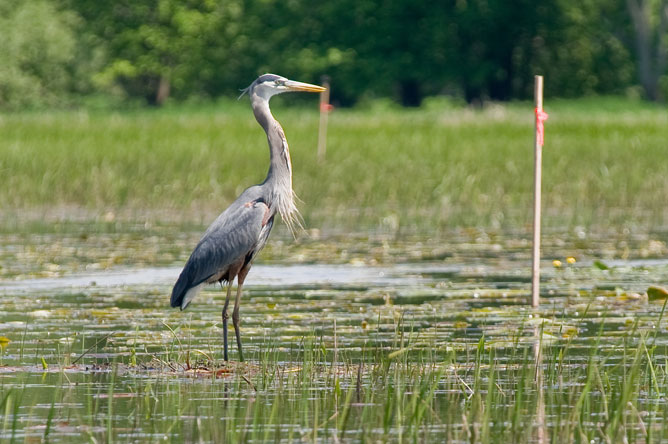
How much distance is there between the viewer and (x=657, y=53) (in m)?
61.8

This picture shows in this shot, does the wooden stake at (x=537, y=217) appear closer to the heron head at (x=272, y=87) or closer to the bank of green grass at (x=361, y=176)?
the heron head at (x=272, y=87)

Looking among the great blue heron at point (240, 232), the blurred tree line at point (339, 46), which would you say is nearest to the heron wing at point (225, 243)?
the great blue heron at point (240, 232)

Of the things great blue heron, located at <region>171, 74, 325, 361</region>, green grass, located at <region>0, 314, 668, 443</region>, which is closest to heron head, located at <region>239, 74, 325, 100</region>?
great blue heron, located at <region>171, 74, 325, 361</region>

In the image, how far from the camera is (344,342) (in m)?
8.48

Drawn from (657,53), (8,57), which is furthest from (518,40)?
(8,57)

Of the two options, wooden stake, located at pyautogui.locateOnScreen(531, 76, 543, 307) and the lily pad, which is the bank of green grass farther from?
the lily pad

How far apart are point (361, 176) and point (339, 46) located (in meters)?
41.1

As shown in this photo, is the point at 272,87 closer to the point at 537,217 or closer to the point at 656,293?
the point at 537,217

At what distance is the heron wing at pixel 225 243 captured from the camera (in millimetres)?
8250

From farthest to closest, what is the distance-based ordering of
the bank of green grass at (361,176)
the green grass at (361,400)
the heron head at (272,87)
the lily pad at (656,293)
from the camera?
1. the bank of green grass at (361,176)
2. the lily pad at (656,293)
3. the heron head at (272,87)
4. the green grass at (361,400)

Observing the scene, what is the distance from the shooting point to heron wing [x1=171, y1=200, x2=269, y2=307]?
8250 millimetres

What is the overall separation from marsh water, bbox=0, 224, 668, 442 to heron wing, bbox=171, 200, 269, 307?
43 cm

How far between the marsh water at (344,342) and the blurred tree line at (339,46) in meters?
39.7

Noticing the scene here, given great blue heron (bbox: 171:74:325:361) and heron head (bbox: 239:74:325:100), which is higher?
heron head (bbox: 239:74:325:100)
